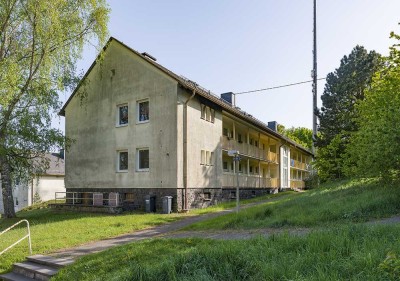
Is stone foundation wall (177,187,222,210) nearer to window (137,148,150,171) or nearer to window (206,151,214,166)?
window (206,151,214,166)

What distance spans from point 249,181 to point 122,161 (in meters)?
11.8

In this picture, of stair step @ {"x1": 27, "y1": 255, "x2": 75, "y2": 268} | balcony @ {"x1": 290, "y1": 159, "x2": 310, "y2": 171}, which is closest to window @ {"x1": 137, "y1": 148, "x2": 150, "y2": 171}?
stair step @ {"x1": 27, "y1": 255, "x2": 75, "y2": 268}

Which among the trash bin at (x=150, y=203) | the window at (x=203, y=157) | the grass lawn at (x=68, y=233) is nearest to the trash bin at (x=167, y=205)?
the trash bin at (x=150, y=203)

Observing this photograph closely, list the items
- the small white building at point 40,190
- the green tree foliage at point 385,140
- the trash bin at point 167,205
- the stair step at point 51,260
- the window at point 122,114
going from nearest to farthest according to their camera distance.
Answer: the stair step at point 51,260
the green tree foliage at point 385,140
the trash bin at point 167,205
the window at point 122,114
the small white building at point 40,190

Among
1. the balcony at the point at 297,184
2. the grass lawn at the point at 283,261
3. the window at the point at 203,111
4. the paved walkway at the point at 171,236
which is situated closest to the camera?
the grass lawn at the point at 283,261

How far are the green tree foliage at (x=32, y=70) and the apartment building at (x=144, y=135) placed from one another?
2.79 metres

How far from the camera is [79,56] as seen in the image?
22344 millimetres

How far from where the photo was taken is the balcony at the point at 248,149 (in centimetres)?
2623

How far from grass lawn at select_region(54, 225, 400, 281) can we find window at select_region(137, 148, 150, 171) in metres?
13.9

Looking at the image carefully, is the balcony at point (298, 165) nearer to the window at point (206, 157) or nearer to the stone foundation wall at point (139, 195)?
the window at point (206, 157)

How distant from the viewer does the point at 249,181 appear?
30.0 meters

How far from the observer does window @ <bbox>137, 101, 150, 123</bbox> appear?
21859 millimetres

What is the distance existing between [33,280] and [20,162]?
13864mm

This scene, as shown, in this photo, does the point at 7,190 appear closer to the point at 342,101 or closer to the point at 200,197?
the point at 200,197
